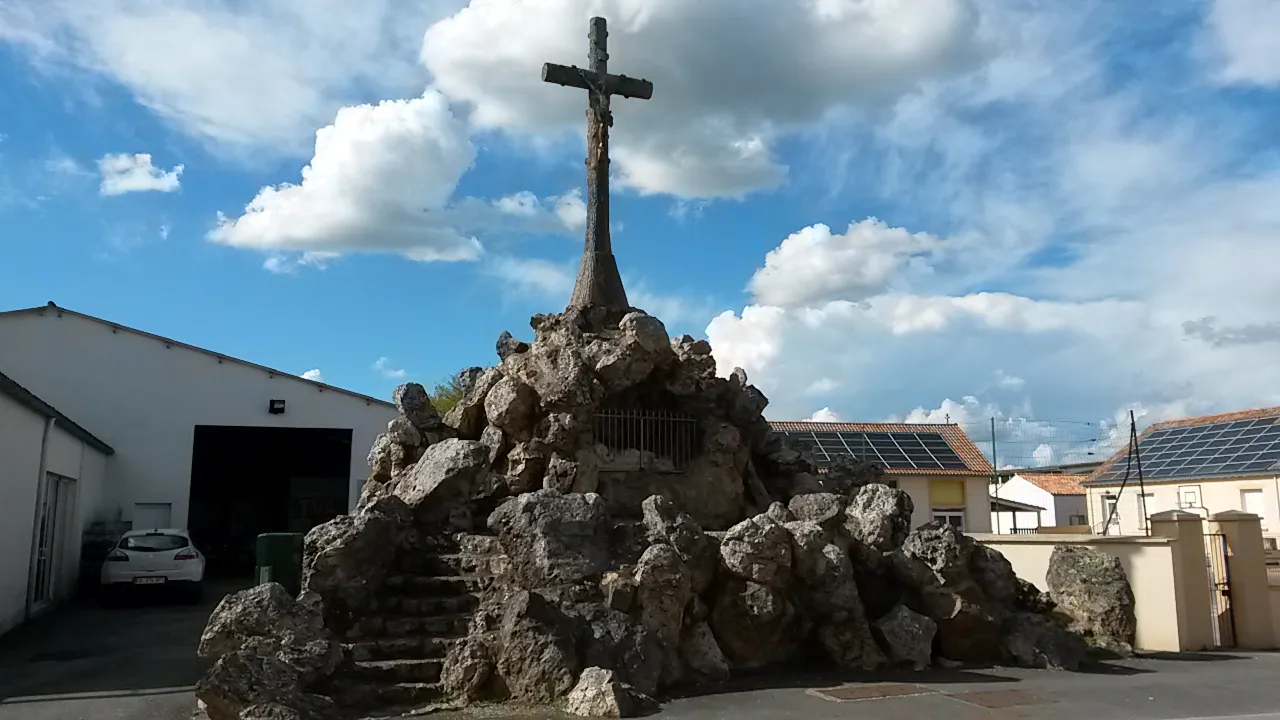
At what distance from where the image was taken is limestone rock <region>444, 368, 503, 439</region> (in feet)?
48.3

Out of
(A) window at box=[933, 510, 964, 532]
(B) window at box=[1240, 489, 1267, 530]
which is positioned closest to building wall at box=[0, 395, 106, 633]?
(A) window at box=[933, 510, 964, 532]

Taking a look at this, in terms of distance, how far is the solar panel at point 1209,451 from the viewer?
90.2ft

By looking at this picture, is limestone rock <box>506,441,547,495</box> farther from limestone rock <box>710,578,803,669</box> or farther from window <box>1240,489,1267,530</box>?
window <box>1240,489,1267,530</box>

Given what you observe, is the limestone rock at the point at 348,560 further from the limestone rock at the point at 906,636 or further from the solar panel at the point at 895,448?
the solar panel at the point at 895,448

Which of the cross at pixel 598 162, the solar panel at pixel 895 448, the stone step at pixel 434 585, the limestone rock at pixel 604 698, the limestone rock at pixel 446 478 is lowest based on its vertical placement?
the limestone rock at pixel 604 698

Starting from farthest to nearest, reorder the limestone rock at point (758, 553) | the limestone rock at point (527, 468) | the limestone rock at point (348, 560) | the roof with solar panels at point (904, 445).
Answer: the roof with solar panels at point (904, 445) < the limestone rock at point (527, 468) < the limestone rock at point (758, 553) < the limestone rock at point (348, 560)

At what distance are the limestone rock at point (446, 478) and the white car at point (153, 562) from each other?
7.69m

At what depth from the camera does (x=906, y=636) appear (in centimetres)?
1163

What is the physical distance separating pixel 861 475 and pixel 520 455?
19.6ft

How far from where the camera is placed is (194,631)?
15.4m

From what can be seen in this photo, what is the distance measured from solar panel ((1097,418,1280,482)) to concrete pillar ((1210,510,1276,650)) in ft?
44.8

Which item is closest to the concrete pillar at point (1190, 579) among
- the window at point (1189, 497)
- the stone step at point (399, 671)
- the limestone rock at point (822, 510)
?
the limestone rock at point (822, 510)

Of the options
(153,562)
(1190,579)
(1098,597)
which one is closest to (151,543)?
(153,562)

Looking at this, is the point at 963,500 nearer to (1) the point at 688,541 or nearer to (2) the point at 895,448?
(2) the point at 895,448
